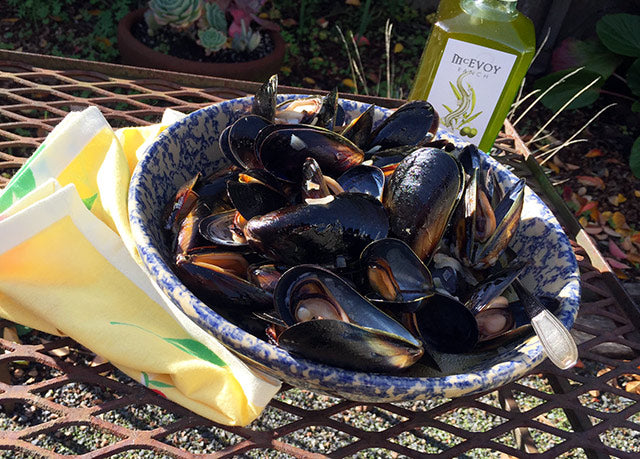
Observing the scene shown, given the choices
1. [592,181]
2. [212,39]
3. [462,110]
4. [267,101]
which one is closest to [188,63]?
[212,39]

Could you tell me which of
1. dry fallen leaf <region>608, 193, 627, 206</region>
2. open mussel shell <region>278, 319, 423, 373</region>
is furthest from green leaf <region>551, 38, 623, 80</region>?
open mussel shell <region>278, 319, 423, 373</region>

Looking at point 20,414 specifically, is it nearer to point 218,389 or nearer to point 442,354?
point 218,389

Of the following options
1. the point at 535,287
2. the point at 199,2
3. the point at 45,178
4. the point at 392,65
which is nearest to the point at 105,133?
the point at 45,178

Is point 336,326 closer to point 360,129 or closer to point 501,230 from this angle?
point 501,230

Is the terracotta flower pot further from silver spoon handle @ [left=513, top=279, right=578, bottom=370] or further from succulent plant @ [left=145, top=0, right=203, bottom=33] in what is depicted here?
silver spoon handle @ [left=513, top=279, right=578, bottom=370]

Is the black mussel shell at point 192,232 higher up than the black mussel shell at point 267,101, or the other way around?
the black mussel shell at point 267,101

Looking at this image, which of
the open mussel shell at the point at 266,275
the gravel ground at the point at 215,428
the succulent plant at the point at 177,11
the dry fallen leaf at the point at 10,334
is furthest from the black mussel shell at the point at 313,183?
the succulent plant at the point at 177,11

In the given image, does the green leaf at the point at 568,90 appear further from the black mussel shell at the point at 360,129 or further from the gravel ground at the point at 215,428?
the black mussel shell at the point at 360,129
